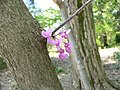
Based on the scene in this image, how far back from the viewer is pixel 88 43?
428 cm

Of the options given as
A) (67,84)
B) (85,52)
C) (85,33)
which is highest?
(85,33)

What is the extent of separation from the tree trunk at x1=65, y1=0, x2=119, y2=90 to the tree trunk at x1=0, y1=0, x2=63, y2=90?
113 inches

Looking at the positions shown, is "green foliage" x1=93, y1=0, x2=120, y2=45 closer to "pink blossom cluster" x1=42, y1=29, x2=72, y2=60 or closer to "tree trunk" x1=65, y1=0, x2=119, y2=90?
"tree trunk" x1=65, y1=0, x2=119, y2=90

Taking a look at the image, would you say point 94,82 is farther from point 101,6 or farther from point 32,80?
point 101,6

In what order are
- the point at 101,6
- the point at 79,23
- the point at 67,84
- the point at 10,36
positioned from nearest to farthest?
1. the point at 10,36
2. the point at 79,23
3. the point at 67,84
4. the point at 101,6

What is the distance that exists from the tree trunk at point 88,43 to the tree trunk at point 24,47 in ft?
9.43

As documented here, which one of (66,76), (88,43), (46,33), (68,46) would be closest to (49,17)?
(66,76)

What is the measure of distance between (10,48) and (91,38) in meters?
3.27

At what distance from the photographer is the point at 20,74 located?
117 centimetres

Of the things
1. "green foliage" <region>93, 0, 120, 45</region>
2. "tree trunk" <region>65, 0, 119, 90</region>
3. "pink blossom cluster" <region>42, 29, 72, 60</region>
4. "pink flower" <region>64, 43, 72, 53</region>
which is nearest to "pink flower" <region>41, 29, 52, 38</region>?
"pink blossom cluster" <region>42, 29, 72, 60</region>

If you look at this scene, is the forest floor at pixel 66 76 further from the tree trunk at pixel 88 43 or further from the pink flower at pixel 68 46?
the pink flower at pixel 68 46

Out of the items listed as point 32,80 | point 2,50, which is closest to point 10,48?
point 2,50

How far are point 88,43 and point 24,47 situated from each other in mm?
3195

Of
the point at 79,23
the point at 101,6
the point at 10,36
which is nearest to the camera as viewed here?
the point at 10,36
